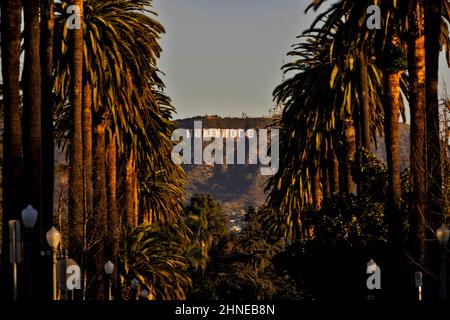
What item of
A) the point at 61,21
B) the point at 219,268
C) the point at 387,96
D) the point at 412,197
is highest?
the point at 61,21

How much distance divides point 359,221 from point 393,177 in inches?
Answer: 192

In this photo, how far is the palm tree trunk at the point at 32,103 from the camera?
33.0 meters

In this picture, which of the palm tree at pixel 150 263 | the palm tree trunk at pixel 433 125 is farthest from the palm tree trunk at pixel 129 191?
the palm tree trunk at pixel 433 125

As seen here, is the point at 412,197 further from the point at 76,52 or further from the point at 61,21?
the point at 61,21

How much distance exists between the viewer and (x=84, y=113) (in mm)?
49062

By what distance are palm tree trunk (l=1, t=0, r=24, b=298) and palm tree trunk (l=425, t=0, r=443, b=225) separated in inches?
432

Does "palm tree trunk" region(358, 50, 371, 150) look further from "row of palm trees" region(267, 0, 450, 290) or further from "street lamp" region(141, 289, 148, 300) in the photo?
"street lamp" region(141, 289, 148, 300)

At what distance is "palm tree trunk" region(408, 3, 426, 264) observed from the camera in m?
36.0

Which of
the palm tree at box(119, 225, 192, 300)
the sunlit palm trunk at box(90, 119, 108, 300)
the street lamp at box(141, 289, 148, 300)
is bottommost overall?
the street lamp at box(141, 289, 148, 300)

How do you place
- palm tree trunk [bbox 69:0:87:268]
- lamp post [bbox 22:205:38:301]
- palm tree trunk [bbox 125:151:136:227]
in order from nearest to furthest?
lamp post [bbox 22:205:38:301]
palm tree trunk [bbox 69:0:87:268]
palm tree trunk [bbox 125:151:136:227]

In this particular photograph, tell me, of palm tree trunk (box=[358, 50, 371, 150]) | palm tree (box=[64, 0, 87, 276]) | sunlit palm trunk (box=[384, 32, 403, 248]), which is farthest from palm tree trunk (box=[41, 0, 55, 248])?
palm tree trunk (box=[358, 50, 371, 150])

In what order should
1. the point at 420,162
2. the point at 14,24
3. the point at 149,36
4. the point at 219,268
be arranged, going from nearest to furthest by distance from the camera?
the point at 14,24
the point at 420,162
the point at 149,36
the point at 219,268
